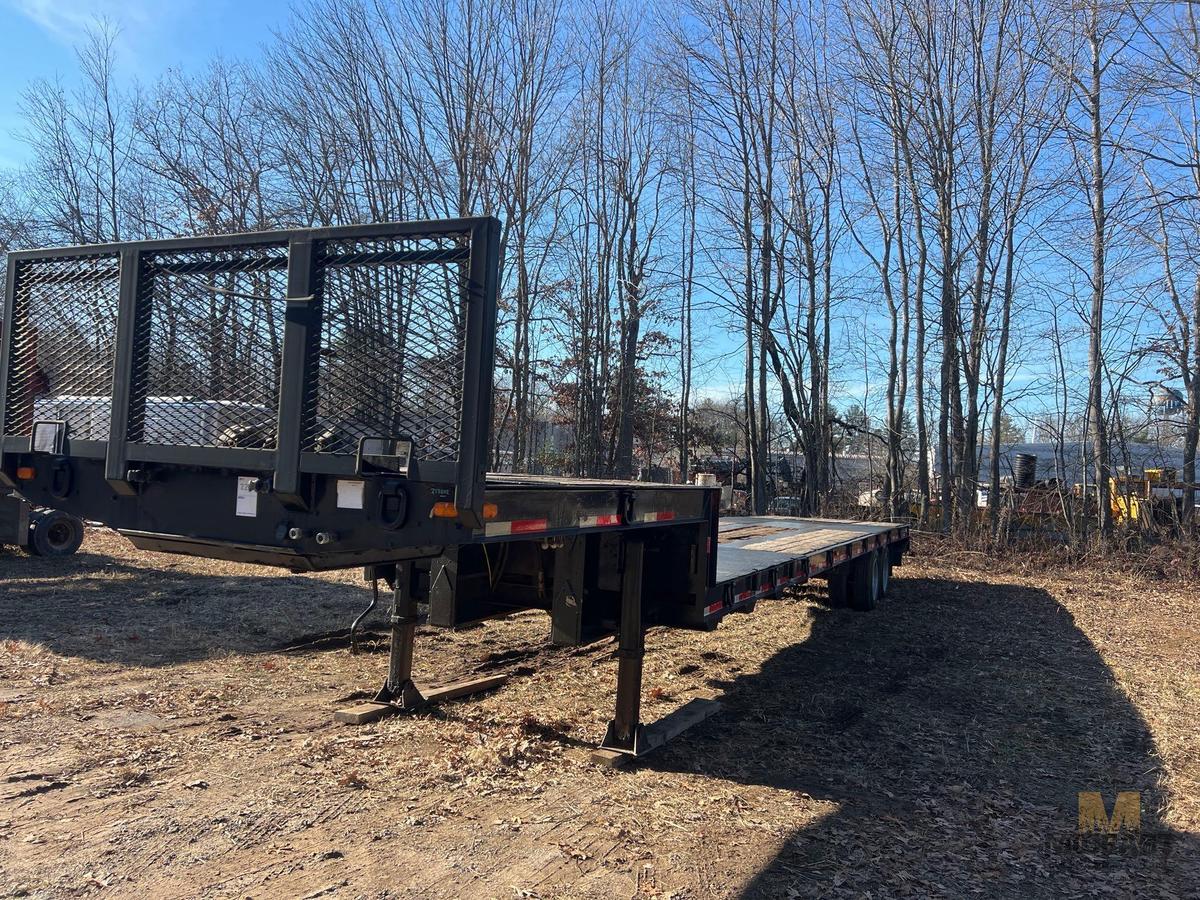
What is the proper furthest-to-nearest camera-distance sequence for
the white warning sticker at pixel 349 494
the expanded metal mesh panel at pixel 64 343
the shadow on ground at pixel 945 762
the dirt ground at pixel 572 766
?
the expanded metal mesh panel at pixel 64 343 < the shadow on ground at pixel 945 762 < the dirt ground at pixel 572 766 < the white warning sticker at pixel 349 494

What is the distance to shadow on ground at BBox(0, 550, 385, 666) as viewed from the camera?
25.2ft

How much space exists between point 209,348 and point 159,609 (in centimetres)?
658

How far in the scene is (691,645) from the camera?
8.38 metres

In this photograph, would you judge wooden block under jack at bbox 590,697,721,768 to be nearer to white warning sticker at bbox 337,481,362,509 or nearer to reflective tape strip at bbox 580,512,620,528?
reflective tape strip at bbox 580,512,620,528

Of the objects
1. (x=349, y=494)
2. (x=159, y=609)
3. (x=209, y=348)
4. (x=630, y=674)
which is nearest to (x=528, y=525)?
(x=349, y=494)

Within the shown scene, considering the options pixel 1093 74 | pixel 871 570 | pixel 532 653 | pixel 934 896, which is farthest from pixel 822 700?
pixel 1093 74

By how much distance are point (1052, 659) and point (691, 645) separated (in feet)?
11.2

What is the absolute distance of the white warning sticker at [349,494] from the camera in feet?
11.1

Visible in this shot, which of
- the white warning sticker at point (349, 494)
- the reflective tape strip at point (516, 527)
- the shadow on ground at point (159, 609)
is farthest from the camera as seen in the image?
the shadow on ground at point (159, 609)


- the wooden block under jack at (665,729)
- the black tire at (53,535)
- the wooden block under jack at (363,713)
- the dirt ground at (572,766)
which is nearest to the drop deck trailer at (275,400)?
the dirt ground at (572,766)

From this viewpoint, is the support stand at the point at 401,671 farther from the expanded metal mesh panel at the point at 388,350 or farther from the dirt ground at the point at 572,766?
the expanded metal mesh panel at the point at 388,350

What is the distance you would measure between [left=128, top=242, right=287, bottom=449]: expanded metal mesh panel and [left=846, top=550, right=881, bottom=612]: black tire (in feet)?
26.3

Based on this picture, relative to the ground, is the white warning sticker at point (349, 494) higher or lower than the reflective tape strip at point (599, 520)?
higher

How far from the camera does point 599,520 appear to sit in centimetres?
442
